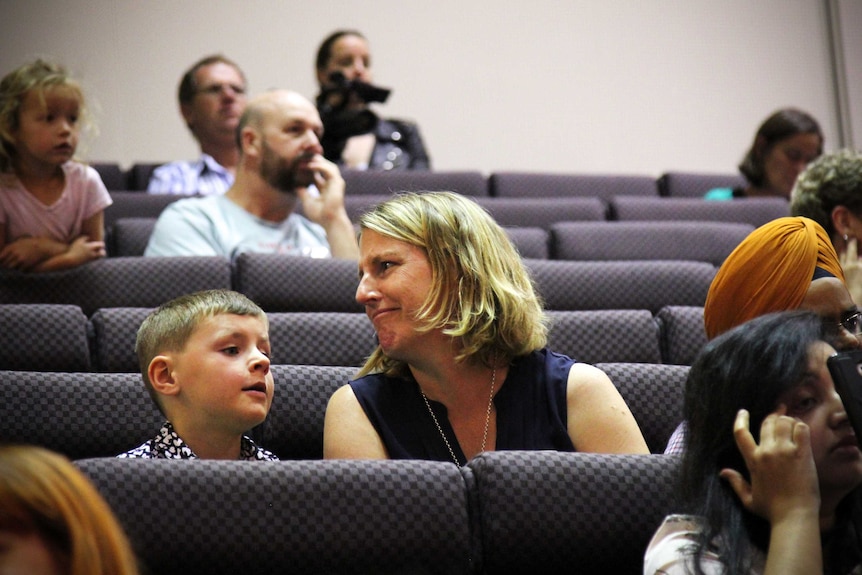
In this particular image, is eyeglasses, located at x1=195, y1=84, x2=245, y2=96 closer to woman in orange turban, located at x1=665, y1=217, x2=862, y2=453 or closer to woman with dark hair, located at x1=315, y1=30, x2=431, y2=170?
woman with dark hair, located at x1=315, y1=30, x2=431, y2=170

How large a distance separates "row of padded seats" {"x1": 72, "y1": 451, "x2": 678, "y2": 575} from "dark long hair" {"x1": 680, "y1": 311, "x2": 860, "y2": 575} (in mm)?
45

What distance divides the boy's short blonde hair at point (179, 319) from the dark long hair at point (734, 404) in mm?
507

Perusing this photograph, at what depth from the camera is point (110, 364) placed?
4.19ft

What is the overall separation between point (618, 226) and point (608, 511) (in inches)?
44.0

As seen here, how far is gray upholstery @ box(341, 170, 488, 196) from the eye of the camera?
7.38 ft

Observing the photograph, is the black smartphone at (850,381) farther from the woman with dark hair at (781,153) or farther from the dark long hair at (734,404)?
the woman with dark hair at (781,153)

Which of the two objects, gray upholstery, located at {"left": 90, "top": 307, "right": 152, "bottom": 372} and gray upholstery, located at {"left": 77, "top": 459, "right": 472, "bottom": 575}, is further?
gray upholstery, located at {"left": 90, "top": 307, "right": 152, "bottom": 372}

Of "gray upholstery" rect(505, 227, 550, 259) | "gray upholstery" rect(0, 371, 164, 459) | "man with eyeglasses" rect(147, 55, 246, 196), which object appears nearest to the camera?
"gray upholstery" rect(0, 371, 164, 459)

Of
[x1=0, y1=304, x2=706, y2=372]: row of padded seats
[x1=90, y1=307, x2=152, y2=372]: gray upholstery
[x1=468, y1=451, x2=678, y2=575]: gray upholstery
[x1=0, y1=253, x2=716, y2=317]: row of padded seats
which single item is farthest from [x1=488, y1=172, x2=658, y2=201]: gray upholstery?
[x1=468, y1=451, x2=678, y2=575]: gray upholstery

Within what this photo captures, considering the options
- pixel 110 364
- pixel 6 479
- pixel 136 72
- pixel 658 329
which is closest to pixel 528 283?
pixel 658 329

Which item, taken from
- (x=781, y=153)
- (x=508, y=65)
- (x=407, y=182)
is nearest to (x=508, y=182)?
(x=407, y=182)

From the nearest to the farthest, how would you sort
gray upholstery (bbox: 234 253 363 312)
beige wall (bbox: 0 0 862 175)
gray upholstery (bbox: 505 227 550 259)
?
1. gray upholstery (bbox: 234 253 363 312)
2. gray upholstery (bbox: 505 227 550 259)
3. beige wall (bbox: 0 0 862 175)

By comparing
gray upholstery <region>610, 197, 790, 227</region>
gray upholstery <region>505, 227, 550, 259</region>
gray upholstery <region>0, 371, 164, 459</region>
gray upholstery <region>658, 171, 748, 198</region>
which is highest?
gray upholstery <region>0, 371, 164, 459</region>

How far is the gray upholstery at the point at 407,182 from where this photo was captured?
2.25 metres
